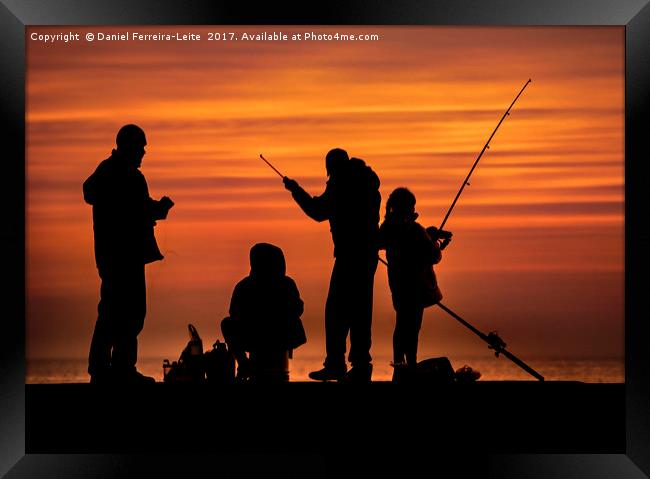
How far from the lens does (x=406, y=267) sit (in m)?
8.58

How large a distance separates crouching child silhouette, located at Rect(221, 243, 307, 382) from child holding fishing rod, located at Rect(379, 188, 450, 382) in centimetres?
63

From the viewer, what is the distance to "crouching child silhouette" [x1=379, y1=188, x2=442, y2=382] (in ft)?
27.9

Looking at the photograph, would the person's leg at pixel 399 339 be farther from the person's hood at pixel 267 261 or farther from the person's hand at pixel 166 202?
the person's hand at pixel 166 202

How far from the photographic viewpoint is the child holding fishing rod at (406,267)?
8.52 metres

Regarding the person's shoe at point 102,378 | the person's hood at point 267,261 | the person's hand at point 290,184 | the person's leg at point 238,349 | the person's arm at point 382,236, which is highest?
the person's hand at point 290,184

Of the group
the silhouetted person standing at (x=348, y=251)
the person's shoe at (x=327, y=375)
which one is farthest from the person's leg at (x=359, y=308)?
the person's shoe at (x=327, y=375)

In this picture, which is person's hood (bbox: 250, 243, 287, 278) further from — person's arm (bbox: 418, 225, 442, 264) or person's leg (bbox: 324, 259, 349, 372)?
person's arm (bbox: 418, 225, 442, 264)

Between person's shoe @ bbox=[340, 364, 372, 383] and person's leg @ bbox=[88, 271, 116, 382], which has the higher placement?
person's leg @ bbox=[88, 271, 116, 382]

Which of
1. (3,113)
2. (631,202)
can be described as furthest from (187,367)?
(631,202)

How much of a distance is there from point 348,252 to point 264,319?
26.6 inches

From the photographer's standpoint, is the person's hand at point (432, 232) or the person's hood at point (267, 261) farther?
the person's hand at point (432, 232)

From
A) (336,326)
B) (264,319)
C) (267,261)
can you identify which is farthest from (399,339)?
(267,261)

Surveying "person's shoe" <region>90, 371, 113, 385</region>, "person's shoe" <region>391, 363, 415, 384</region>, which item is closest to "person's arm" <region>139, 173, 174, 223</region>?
"person's shoe" <region>90, 371, 113, 385</region>

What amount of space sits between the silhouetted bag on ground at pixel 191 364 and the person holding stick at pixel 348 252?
2.26 ft
